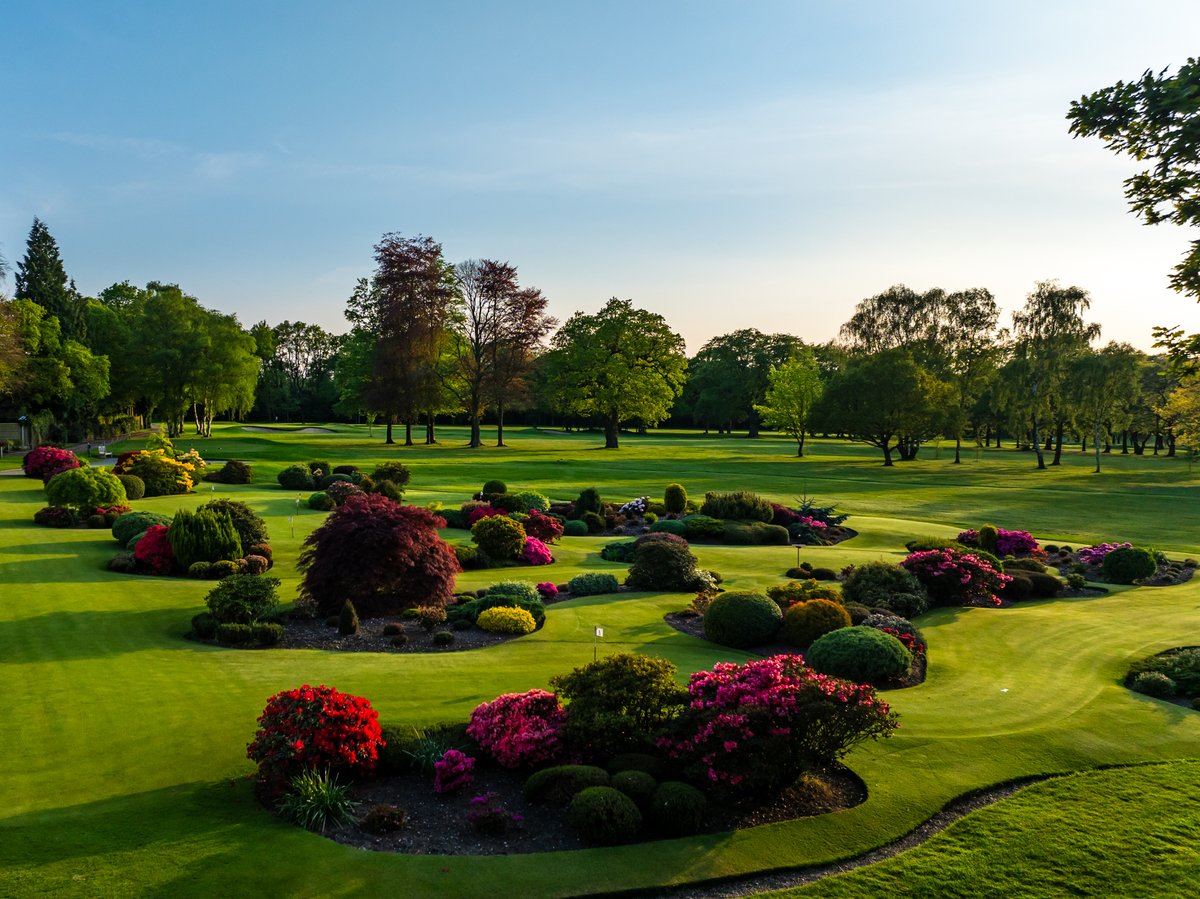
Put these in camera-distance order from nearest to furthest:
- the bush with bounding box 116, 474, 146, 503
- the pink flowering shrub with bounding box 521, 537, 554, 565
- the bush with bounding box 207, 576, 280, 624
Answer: the bush with bounding box 207, 576, 280, 624, the pink flowering shrub with bounding box 521, 537, 554, 565, the bush with bounding box 116, 474, 146, 503

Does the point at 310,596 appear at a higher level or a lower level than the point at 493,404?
lower

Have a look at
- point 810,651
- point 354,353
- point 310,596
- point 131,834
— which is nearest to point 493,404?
point 354,353

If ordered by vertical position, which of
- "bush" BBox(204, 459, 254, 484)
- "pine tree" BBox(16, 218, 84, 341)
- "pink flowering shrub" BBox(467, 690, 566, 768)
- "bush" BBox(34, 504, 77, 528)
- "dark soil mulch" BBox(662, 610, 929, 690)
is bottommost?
"dark soil mulch" BBox(662, 610, 929, 690)

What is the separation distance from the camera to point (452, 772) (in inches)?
405

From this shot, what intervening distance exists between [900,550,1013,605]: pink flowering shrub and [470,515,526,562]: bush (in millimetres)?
11986

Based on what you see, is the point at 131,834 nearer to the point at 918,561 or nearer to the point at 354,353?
the point at 918,561

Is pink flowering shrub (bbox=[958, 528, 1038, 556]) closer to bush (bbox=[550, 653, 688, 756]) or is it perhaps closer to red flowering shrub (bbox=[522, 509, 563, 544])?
red flowering shrub (bbox=[522, 509, 563, 544])

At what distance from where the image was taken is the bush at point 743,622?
1697 cm

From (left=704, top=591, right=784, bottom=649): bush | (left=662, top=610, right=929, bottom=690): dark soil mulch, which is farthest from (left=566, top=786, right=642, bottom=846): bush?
(left=704, top=591, right=784, bottom=649): bush

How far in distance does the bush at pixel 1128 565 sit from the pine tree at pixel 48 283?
271 feet

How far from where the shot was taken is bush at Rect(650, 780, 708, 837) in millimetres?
9289

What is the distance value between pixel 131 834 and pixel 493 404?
72099 mm

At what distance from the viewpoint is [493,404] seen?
80.2m

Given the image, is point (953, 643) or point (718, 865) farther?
point (953, 643)
